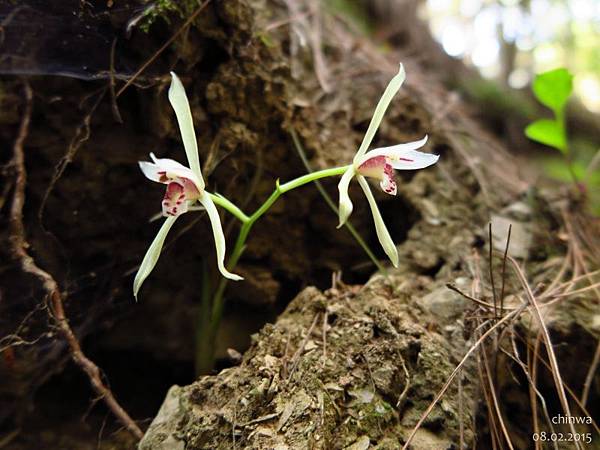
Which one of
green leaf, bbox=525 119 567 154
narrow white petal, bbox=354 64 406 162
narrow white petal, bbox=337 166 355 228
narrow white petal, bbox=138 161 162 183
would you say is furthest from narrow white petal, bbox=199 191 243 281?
green leaf, bbox=525 119 567 154

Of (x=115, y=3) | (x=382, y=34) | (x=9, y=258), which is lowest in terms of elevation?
(x=9, y=258)

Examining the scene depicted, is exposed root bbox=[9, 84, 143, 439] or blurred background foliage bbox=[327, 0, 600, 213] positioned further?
blurred background foliage bbox=[327, 0, 600, 213]

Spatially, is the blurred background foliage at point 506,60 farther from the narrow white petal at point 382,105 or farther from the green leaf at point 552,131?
the narrow white petal at point 382,105

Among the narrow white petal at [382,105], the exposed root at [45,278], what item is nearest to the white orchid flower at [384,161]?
the narrow white petal at [382,105]

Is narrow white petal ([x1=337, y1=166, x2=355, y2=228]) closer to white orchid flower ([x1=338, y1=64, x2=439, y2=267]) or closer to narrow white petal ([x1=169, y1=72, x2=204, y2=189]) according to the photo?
white orchid flower ([x1=338, y1=64, x2=439, y2=267])

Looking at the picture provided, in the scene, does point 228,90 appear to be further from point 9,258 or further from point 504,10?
point 504,10

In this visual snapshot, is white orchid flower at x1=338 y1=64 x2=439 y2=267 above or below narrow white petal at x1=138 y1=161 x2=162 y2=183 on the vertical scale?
below

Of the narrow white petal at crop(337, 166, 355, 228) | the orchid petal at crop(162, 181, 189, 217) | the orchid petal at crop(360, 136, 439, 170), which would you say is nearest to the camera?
the narrow white petal at crop(337, 166, 355, 228)

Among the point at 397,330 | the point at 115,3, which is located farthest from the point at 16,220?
the point at 397,330

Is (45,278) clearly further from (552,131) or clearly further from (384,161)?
(552,131)
